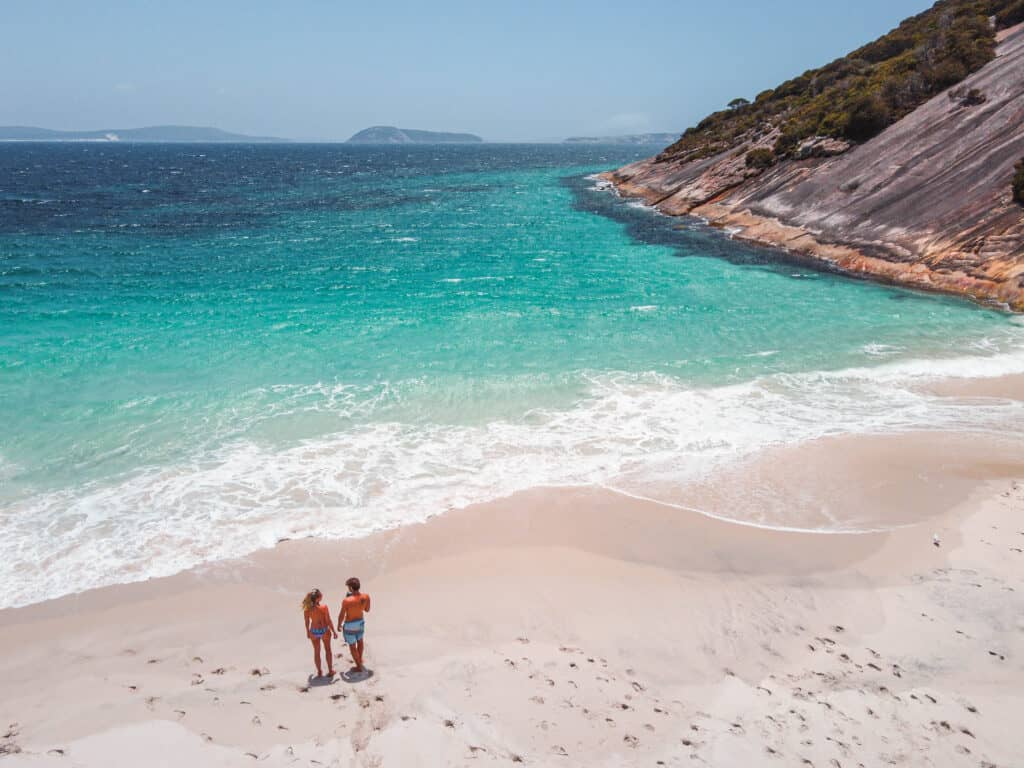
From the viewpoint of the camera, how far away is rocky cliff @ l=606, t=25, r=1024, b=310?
87.5 feet

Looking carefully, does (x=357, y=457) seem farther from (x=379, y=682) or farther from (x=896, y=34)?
(x=896, y=34)

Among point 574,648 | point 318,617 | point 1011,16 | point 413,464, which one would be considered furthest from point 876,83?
point 318,617

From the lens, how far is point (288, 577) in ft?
33.1

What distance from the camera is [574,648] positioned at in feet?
27.5

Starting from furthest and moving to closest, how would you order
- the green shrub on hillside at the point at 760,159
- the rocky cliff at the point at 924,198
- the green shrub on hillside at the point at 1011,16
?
the green shrub on hillside at the point at 760,159 < the green shrub on hillside at the point at 1011,16 < the rocky cliff at the point at 924,198

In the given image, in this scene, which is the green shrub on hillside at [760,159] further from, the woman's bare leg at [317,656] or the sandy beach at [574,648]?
the woman's bare leg at [317,656]

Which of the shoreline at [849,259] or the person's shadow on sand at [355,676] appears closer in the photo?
the person's shadow on sand at [355,676]

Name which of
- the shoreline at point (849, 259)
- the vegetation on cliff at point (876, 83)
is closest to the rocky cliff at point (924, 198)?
the shoreline at point (849, 259)

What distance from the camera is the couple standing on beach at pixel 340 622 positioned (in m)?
7.66

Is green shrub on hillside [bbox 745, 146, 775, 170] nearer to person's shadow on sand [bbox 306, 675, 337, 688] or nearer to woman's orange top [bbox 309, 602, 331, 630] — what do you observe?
woman's orange top [bbox 309, 602, 331, 630]

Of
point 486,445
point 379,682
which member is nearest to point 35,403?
point 486,445

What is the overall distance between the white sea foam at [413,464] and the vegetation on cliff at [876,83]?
29.9m

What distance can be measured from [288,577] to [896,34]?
255 ft

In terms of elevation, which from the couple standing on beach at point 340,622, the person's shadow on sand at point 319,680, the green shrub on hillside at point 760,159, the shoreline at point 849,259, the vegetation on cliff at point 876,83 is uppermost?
the vegetation on cliff at point 876,83
